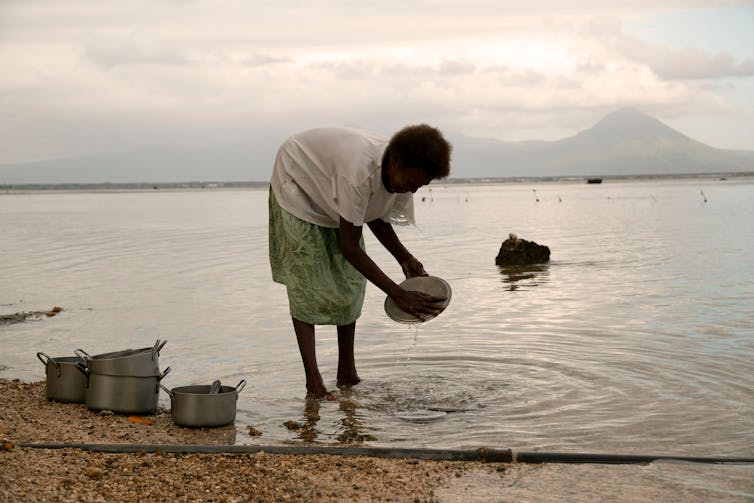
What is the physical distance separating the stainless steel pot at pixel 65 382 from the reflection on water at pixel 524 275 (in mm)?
6511

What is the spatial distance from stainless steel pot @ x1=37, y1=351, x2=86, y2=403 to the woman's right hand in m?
1.95

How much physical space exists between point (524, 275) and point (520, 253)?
1456 millimetres

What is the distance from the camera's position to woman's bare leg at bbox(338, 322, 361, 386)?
235 inches

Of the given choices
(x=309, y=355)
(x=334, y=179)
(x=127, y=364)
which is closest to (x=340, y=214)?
(x=334, y=179)

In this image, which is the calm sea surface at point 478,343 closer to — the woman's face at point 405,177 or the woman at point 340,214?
the woman at point 340,214

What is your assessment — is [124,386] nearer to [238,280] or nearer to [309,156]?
[309,156]

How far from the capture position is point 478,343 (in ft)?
24.9

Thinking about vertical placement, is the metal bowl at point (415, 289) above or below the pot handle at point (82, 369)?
above

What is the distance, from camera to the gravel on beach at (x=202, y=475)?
12.1 feet

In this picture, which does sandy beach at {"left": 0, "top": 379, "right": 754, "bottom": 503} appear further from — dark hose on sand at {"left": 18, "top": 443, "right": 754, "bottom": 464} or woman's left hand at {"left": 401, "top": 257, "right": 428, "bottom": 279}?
woman's left hand at {"left": 401, "top": 257, "right": 428, "bottom": 279}

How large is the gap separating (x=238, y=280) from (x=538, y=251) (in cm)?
474

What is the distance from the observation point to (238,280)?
12523 mm

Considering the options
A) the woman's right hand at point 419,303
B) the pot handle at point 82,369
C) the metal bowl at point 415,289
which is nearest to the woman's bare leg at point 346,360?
the metal bowl at point 415,289

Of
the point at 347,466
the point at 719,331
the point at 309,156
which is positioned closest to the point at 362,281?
the point at 309,156
